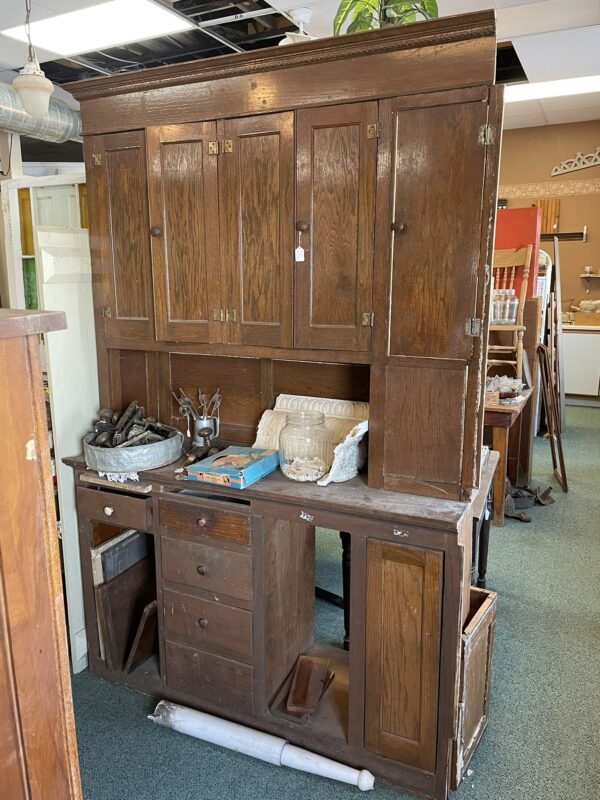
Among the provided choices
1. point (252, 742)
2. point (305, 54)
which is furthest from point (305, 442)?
point (305, 54)

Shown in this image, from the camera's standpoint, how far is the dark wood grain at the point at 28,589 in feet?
2.55

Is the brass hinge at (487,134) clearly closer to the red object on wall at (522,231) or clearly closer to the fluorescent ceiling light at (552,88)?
the red object on wall at (522,231)

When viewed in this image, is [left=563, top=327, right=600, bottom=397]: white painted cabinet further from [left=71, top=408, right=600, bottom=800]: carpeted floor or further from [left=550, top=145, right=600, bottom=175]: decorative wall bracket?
[left=71, top=408, right=600, bottom=800]: carpeted floor

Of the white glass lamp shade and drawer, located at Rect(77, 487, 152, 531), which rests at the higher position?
the white glass lamp shade

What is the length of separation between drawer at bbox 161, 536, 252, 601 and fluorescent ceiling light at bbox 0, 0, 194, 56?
2919 mm

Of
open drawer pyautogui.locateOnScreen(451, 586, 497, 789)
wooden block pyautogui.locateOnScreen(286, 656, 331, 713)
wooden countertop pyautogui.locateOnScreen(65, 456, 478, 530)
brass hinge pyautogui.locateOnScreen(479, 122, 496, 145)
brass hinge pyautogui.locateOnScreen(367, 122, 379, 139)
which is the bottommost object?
wooden block pyautogui.locateOnScreen(286, 656, 331, 713)

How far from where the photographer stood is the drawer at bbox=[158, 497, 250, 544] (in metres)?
2.01

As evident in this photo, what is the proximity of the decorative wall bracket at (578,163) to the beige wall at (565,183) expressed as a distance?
0.04m

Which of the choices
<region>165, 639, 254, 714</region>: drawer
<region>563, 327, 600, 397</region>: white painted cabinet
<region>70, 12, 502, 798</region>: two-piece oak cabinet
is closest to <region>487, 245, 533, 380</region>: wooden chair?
<region>70, 12, 502, 798</region>: two-piece oak cabinet

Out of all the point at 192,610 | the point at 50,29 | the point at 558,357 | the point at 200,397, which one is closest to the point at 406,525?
the point at 192,610

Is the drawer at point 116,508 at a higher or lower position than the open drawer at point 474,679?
higher

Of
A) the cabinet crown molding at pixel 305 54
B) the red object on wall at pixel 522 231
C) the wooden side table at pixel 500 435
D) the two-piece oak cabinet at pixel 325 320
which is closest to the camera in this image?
the cabinet crown molding at pixel 305 54

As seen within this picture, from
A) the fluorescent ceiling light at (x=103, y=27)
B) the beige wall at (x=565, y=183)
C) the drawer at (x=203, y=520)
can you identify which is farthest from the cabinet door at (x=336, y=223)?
the beige wall at (x=565, y=183)

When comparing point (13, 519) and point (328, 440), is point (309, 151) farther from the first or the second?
point (13, 519)
